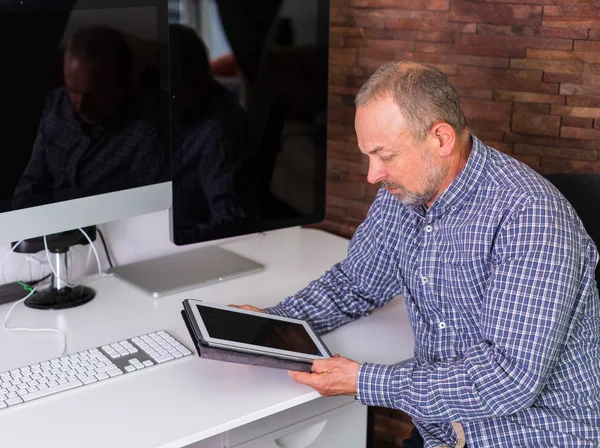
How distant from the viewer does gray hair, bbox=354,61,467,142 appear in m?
1.36

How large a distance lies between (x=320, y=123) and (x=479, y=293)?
0.71 m

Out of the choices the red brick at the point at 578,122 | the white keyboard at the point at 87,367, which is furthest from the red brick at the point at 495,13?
the white keyboard at the point at 87,367

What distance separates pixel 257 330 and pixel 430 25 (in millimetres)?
912

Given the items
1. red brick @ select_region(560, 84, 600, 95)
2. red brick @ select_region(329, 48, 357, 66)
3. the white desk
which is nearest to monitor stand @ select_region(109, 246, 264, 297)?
the white desk

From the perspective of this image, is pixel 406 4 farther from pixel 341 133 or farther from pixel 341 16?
pixel 341 133

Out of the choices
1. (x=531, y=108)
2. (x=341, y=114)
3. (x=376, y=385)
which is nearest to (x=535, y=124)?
(x=531, y=108)

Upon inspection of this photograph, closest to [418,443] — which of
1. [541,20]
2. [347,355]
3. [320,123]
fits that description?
[347,355]

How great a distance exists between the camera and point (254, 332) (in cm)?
142

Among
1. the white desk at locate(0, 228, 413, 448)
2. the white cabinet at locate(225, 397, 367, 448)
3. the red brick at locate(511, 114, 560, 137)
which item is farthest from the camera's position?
the red brick at locate(511, 114, 560, 137)

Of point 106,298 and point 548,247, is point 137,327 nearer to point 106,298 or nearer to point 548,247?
point 106,298

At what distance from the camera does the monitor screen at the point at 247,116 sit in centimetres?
173

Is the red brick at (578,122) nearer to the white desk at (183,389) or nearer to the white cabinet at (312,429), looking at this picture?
the white desk at (183,389)

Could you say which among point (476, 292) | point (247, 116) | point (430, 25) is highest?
point (430, 25)

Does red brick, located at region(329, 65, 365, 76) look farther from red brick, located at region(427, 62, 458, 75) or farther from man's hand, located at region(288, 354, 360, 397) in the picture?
man's hand, located at region(288, 354, 360, 397)
